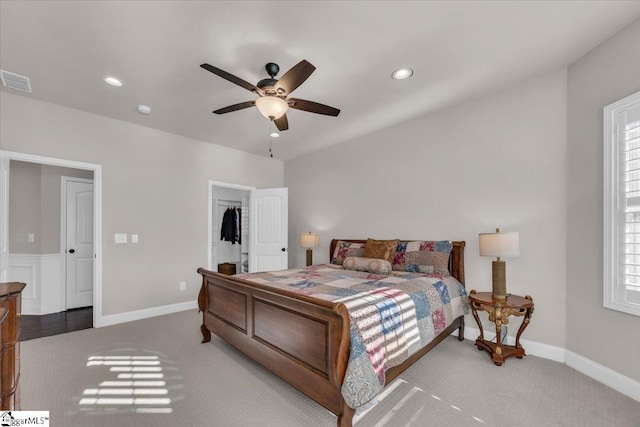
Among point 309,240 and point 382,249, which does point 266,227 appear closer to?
point 309,240

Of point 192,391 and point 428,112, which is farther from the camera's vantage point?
point 428,112

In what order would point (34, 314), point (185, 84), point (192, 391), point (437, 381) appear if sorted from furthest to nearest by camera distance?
point (34, 314)
point (185, 84)
point (437, 381)
point (192, 391)

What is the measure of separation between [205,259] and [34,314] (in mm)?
2474

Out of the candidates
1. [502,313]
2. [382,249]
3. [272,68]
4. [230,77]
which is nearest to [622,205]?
[502,313]

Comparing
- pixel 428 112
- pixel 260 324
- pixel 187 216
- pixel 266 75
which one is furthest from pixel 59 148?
pixel 428 112

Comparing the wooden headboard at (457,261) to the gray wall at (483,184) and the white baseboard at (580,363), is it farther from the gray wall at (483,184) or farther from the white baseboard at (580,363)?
the white baseboard at (580,363)

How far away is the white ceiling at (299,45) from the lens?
1.87 meters

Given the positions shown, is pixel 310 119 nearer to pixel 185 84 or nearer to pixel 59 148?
pixel 185 84

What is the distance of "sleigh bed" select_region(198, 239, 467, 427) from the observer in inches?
63.3

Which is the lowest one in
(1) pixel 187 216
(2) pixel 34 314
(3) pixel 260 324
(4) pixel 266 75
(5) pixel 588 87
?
(2) pixel 34 314

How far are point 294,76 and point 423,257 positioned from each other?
241 cm

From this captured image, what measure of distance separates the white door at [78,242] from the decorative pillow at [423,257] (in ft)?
16.1

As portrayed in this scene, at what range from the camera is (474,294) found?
2.81 meters

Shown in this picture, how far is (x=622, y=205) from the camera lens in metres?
2.12
